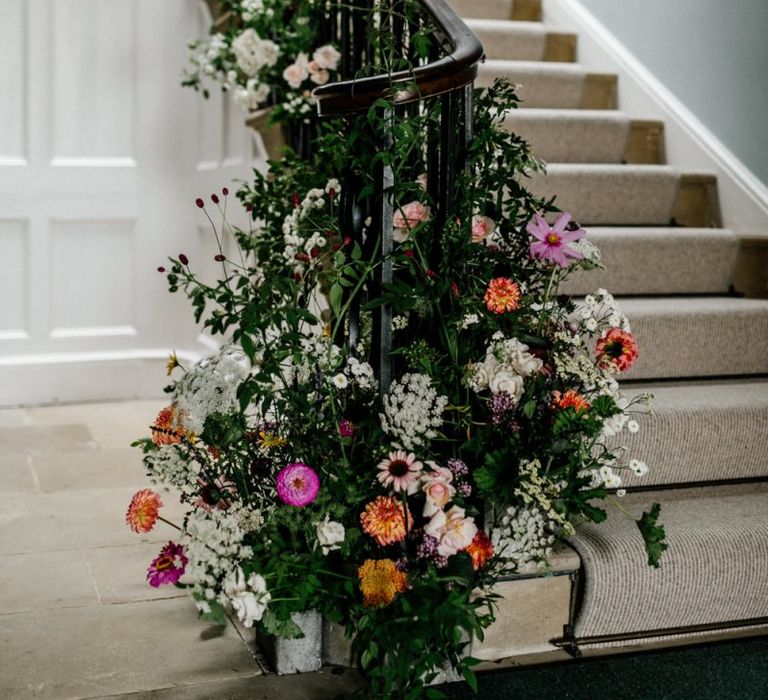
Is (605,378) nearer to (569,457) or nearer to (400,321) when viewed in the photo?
(569,457)

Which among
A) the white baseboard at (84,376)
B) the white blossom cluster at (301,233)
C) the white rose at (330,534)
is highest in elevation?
the white blossom cluster at (301,233)

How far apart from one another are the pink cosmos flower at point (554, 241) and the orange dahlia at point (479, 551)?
0.58m

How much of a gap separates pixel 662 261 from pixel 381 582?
1.85 metres

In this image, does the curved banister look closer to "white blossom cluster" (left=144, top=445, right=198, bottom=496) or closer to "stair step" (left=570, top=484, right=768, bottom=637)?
"white blossom cluster" (left=144, top=445, right=198, bottom=496)

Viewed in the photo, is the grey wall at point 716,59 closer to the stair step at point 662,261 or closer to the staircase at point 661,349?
the staircase at point 661,349

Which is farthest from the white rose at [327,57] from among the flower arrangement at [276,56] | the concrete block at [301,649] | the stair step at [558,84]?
the concrete block at [301,649]

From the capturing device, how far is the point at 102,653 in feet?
7.45

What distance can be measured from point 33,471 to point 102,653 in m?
1.51

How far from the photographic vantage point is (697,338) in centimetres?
316

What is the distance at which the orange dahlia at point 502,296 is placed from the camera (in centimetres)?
220

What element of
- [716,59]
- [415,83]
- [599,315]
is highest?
[716,59]

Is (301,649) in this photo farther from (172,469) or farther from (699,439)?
(699,439)

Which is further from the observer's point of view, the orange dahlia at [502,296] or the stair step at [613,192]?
the stair step at [613,192]

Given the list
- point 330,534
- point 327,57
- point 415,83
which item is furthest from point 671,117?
point 330,534
